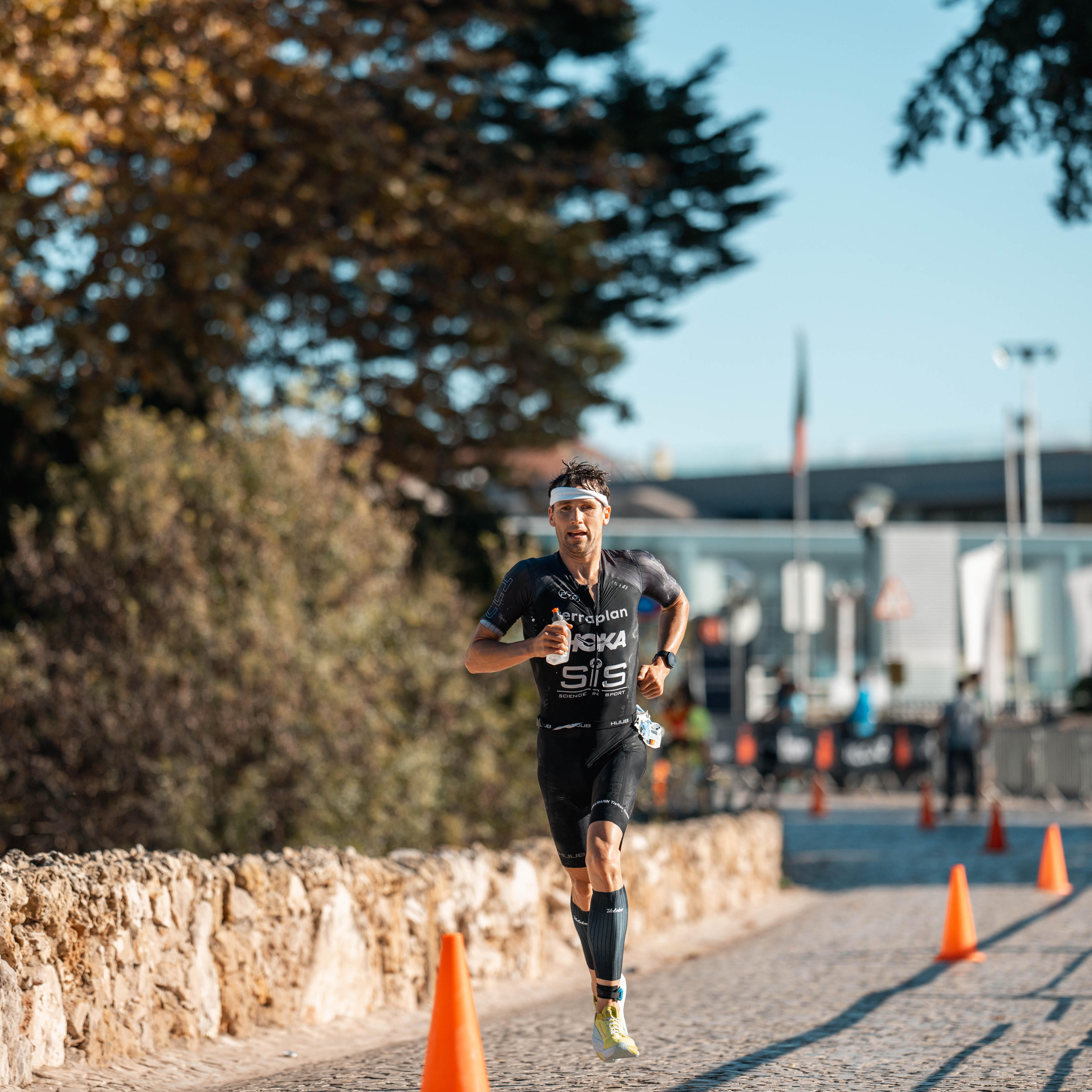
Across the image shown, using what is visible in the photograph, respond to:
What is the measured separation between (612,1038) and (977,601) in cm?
2024

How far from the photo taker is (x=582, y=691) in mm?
→ 5746

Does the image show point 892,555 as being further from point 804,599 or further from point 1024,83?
point 1024,83

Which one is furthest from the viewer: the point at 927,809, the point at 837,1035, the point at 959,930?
the point at 927,809

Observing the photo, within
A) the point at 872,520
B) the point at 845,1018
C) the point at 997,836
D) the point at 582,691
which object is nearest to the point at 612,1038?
the point at 582,691

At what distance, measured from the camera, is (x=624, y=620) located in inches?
230

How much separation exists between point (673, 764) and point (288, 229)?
8.02 m

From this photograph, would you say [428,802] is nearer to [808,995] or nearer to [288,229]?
[808,995]

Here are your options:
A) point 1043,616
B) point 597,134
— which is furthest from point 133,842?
point 1043,616

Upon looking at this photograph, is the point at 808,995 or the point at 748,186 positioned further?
the point at 748,186

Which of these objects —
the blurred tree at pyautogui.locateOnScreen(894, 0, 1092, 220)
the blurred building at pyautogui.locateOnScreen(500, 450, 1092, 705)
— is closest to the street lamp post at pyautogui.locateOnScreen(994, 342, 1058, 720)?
the blurred building at pyautogui.locateOnScreen(500, 450, 1092, 705)

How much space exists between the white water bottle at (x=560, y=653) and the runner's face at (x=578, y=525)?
0.30 metres

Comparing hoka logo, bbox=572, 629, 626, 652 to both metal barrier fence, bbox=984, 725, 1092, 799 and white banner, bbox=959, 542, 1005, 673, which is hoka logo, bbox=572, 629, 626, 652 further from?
metal barrier fence, bbox=984, 725, 1092, 799

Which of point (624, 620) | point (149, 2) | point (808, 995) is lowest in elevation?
point (808, 995)

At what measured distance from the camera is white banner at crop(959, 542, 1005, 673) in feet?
78.8
